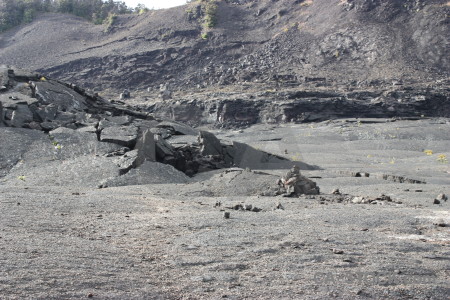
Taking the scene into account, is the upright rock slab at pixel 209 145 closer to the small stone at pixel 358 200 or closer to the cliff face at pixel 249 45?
the small stone at pixel 358 200

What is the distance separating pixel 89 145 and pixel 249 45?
43.8m

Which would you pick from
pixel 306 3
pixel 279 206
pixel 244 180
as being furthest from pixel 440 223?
pixel 306 3

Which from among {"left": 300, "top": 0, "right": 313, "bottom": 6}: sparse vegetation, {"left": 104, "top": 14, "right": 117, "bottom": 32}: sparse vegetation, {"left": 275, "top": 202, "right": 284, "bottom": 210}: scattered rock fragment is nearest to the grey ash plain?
{"left": 275, "top": 202, "right": 284, "bottom": 210}: scattered rock fragment

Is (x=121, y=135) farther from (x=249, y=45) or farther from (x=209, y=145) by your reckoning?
(x=249, y=45)

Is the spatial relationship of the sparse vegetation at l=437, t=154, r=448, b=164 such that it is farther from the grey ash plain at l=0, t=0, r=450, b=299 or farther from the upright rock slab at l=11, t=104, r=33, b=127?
the upright rock slab at l=11, t=104, r=33, b=127

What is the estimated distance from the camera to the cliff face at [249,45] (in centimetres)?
4678

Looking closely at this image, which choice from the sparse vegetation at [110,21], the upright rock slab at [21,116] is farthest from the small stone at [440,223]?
the sparse vegetation at [110,21]

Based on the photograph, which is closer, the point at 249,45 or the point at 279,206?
the point at 279,206

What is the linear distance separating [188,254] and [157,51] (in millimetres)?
55608

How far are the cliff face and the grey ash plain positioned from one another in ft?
1.26

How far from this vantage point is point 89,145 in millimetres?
15719

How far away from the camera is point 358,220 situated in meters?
7.42

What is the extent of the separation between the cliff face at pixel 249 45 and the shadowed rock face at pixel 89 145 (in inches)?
1092

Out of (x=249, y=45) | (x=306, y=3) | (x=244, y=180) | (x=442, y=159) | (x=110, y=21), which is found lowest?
(x=442, y=159)
